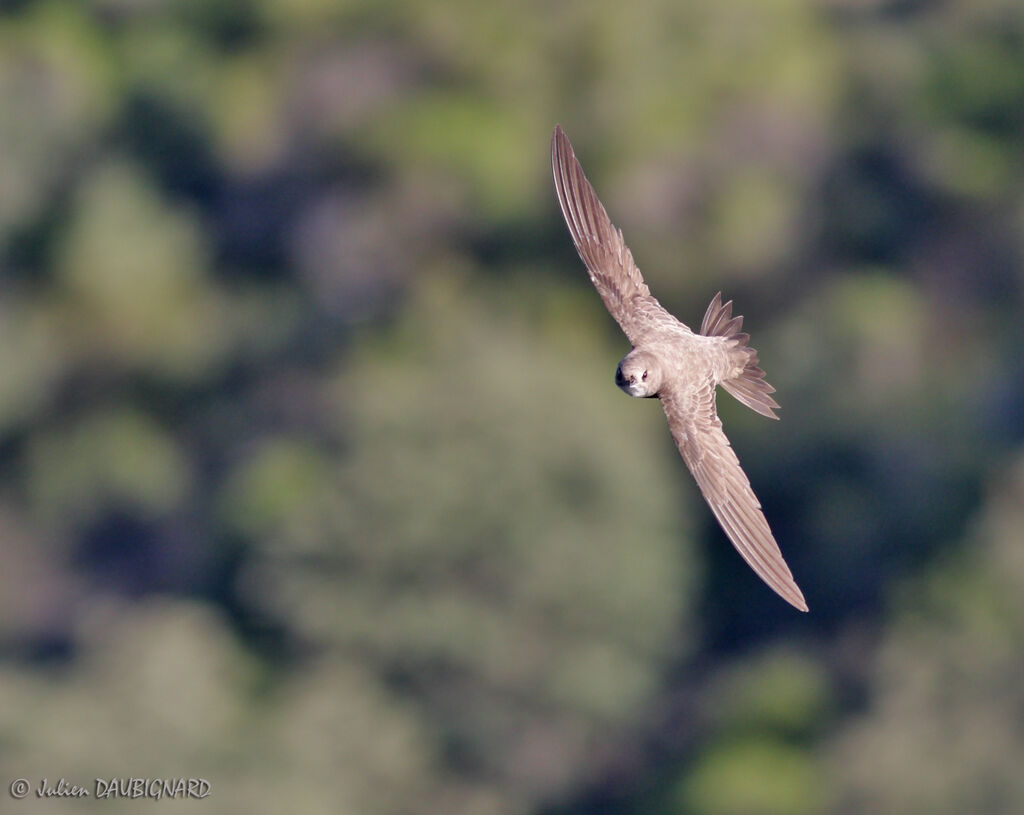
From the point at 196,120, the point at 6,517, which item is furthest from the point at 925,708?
the point at 196,120

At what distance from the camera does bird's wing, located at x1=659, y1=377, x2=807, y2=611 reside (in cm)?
639

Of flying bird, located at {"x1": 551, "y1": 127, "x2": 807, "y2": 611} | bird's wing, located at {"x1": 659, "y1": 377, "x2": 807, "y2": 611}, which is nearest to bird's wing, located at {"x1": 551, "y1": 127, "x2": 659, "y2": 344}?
flying bird, located at {"x1": 551, "y1": 127, "x2": 807, "y2": 611}

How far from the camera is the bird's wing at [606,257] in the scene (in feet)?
22.8

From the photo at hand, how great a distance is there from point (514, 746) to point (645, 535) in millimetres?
4300

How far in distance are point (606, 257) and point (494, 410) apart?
17544mm

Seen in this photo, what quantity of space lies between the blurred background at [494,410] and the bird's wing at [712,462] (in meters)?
14.3

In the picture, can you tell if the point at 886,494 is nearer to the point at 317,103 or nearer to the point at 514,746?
the point at 514,746

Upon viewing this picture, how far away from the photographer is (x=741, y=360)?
22.2 feet

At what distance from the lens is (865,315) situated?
34656 mm

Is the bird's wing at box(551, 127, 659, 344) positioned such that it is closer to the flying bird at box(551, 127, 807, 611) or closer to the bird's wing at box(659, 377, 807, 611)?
the flying bird at box(551, 127, 807, 611)

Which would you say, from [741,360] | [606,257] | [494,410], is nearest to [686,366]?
[741,360]
